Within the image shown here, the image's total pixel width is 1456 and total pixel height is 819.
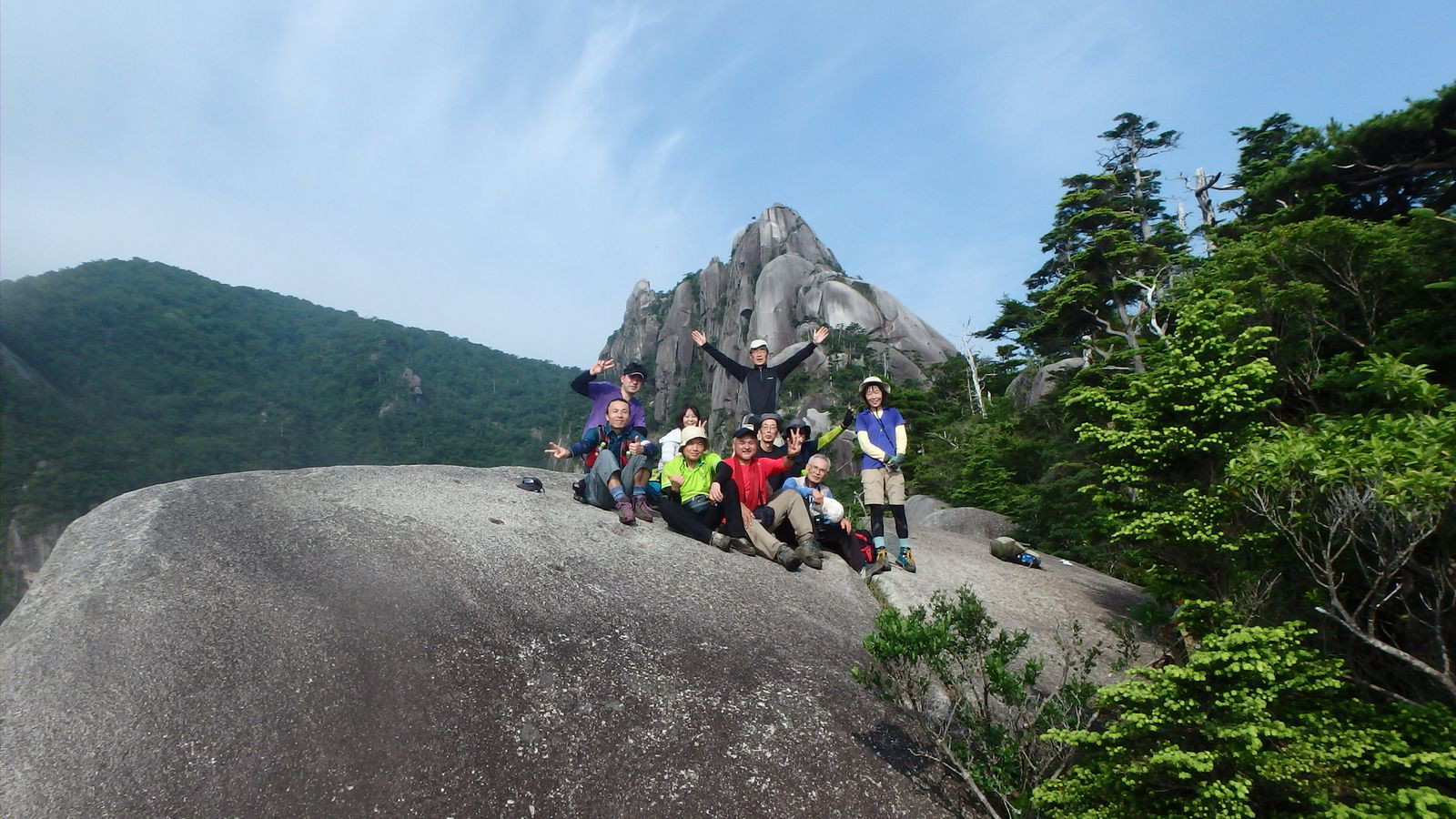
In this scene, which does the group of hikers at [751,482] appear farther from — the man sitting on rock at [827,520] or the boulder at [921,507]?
the boulder at [921,507]

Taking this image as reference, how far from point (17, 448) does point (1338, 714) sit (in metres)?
72.0

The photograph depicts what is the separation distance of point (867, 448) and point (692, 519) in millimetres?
2205

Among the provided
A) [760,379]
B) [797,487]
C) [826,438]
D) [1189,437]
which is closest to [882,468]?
[826,438]

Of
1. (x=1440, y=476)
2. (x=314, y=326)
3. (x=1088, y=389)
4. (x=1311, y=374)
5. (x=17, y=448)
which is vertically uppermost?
(x=314, y=326)

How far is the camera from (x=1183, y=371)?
5.16 metres

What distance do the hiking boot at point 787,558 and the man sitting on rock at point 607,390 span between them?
87.8 inches

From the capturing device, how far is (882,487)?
7527 millimetres

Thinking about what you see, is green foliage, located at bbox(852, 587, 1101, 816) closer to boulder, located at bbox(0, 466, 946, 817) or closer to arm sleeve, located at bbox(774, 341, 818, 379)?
boulder, located at bbox(0, 466, 946, 817)

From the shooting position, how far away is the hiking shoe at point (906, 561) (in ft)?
24.8

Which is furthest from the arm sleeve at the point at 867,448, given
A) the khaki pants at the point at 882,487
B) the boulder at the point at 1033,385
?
the boulder at the point at 1033,385

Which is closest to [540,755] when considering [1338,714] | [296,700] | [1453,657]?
[296,700]

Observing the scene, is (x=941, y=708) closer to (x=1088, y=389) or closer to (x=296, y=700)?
(x=1088, y=389)

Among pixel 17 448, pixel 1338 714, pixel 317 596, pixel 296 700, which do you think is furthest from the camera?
pixel 17 448

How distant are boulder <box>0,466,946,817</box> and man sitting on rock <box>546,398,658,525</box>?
139 centimetres
